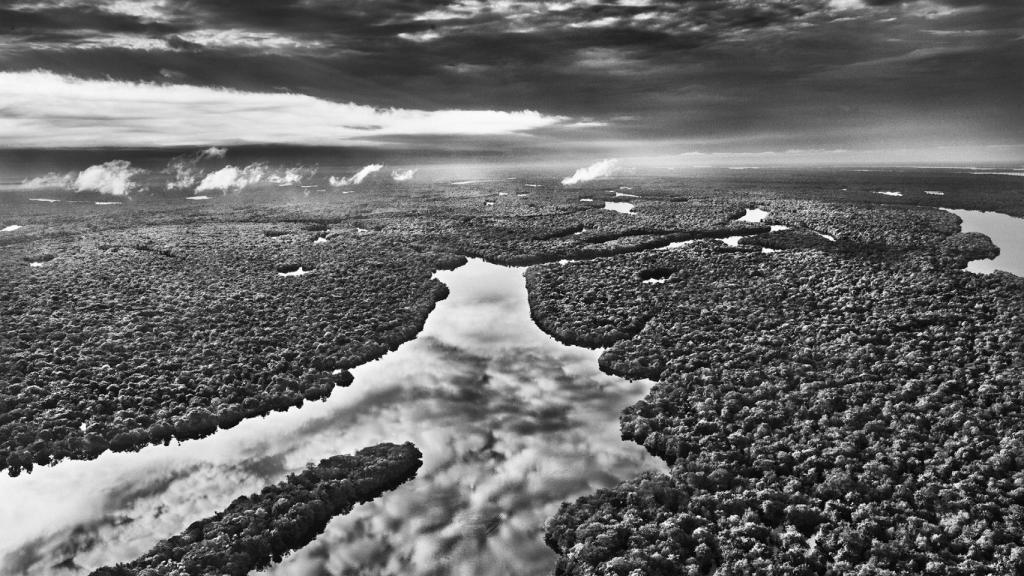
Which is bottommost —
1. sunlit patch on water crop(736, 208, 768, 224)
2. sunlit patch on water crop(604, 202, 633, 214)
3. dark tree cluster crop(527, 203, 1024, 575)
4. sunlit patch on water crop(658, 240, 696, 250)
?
dark tree cluster crop(527, 203, 1024, 575)

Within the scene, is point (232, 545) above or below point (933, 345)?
below

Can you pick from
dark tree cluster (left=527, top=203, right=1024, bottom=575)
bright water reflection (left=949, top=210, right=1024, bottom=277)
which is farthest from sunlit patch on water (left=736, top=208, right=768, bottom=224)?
dark tree cluster (left=527, top=203, right=1024, bottom=575)

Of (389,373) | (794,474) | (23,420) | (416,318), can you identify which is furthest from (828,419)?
(23,420)

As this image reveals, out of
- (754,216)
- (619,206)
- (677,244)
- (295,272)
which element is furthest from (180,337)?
(619,206)

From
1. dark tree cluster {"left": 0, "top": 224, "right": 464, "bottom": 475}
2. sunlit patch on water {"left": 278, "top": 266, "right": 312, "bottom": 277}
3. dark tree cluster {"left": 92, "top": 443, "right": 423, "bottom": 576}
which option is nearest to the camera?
dark tree cluster {"left": 92, "top": 443, "right": 423, "bottom": 576}

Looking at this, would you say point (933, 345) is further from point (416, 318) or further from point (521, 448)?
point (416, 318)

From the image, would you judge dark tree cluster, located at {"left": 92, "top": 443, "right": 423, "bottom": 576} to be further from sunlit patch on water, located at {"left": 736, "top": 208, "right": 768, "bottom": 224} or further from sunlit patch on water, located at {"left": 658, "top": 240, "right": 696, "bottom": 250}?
sunlit patch on water, located at {"left": 736, "top": 208, "right": 768, "bottom": 224}

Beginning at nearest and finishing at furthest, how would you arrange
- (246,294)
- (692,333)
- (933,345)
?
(933,345), (692,333), (246,294)
